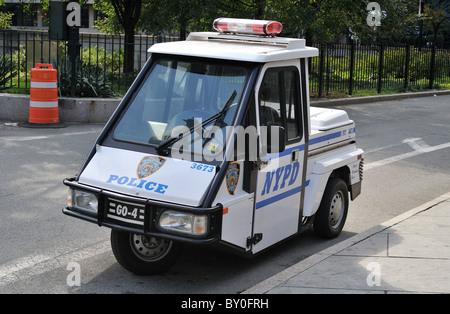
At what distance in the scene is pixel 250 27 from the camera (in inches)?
252

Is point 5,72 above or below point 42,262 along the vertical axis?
above

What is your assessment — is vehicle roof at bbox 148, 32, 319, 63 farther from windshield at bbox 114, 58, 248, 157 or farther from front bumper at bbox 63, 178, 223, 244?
front bumper at bbox 63, 178, 223, 244

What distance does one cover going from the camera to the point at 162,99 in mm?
5973

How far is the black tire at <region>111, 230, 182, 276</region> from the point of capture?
18.8ft

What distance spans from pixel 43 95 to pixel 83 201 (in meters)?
8.16

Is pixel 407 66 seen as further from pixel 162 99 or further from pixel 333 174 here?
pixel 162 99

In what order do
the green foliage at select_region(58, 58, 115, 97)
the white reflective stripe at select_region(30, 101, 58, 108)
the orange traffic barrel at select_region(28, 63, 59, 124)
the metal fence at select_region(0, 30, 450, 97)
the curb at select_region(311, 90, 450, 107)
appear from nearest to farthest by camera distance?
1. the orange traffic barrel at select_region(28, 63, 59, 124)
2. the white reflective stripe at select_region(30, 101, 58, 108)
3. the green foliage at select_region(58, 58, 115, 97)
4. the metal fence at select_region(0, 30, 450, 97)
5. the curb at select_region(311, 90, 450, 107)

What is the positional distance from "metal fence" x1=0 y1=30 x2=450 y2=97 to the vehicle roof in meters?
8.91

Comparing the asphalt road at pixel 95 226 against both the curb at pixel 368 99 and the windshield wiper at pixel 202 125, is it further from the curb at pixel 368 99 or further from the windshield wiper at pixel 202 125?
the curb at pixel 368 99

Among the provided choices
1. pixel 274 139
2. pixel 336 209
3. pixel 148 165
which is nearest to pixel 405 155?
pixel 336 209

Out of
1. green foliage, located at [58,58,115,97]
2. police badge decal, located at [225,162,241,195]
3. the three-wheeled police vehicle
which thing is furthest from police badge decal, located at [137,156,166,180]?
green foliage, located at [58,58,115,97]

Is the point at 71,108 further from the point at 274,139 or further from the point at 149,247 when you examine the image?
the point at 274,139

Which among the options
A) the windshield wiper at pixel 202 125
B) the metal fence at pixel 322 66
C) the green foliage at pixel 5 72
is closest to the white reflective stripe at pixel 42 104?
the metal fence at pixel 322 66
